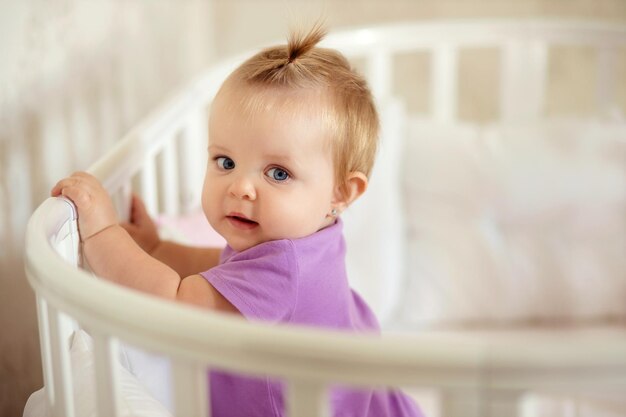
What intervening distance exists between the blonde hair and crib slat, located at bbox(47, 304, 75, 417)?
1.01ft

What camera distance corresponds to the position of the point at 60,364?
75 centimetres

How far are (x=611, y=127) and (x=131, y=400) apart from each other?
127 cm

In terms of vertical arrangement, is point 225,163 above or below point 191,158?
above

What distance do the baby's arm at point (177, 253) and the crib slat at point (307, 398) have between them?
53 centimetres

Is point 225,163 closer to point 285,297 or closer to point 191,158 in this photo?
point 285,297

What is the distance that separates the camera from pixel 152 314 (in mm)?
601

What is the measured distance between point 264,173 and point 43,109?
45 centimetres

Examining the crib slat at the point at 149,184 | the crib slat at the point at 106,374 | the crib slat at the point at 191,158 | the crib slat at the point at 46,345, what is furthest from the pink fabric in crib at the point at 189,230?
the crib slat at the point at 106,374

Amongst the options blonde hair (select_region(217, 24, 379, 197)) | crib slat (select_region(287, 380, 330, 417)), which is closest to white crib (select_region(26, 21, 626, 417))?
crib slat (select_region(287, 380, 330, 417))

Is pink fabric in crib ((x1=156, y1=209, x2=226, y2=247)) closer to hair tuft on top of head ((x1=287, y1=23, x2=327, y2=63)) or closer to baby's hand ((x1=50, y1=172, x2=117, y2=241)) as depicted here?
baby's hand ((x1=50, y1=172, x2=117, y2=241))

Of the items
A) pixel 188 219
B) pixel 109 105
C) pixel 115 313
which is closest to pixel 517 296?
pixel 188 219

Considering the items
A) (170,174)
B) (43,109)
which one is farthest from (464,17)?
(43,109)

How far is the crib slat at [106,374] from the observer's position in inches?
25.8

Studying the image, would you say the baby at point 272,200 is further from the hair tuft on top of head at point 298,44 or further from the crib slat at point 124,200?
the crib slat at point 124,200
